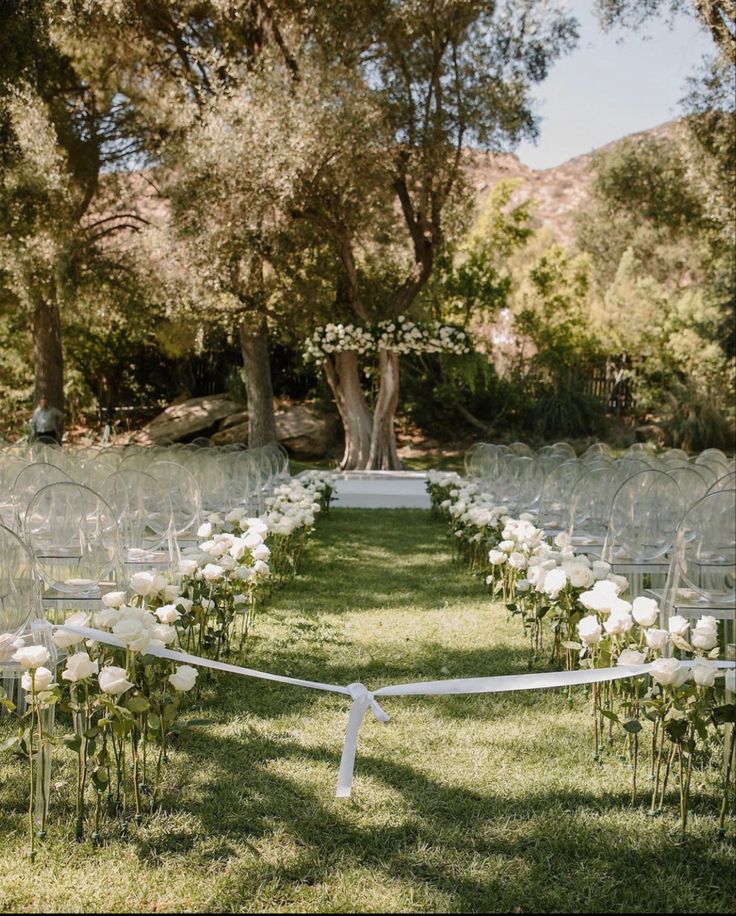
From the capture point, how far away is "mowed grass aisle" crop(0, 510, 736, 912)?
8.25ft

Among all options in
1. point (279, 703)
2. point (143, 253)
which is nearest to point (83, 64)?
point (143, 253)

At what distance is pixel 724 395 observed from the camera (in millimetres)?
20438

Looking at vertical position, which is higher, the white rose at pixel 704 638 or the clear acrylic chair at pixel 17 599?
the clear acrylic chair at pixel 17 599

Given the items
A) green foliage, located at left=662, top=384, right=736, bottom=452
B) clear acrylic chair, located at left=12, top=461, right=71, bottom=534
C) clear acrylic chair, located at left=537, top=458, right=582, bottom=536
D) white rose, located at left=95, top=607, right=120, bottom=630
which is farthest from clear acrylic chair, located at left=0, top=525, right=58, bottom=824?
green foliage, located at left=662, top=384, right=736, bottom=452

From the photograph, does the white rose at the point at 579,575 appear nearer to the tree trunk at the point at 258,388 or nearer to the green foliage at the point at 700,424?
the tree trunk at the point at 258,388

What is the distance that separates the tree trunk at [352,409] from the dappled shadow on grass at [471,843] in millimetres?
13607

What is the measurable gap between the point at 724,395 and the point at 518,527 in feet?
55.8

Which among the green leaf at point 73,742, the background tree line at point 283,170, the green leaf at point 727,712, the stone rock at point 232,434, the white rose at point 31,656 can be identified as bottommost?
the green leaf at point 73,742

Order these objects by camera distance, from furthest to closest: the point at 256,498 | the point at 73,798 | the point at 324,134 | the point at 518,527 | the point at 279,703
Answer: the point at 324,134, the point at 256,498, the point at 518,527, the point at 279,703, the point at 73,798

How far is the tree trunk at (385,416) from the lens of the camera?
1634cm

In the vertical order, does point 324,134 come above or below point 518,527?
above

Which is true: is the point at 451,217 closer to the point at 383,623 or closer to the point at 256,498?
the point at 256,498

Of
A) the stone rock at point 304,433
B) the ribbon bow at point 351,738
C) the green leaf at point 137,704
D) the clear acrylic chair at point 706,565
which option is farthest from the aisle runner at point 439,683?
the stone rock at point 304,433

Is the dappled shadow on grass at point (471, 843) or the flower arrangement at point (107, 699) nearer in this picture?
the dappled shadow on grass at point (471, 843)
